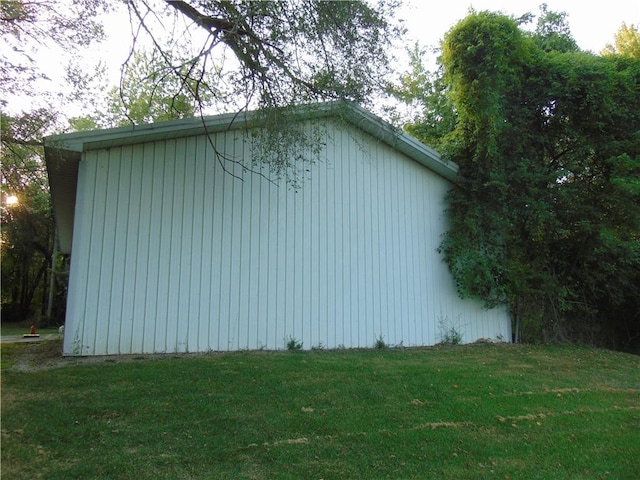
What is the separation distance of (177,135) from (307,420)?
5.16 meters

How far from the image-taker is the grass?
3395 mm

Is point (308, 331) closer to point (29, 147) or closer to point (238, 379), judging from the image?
point (238, 379)

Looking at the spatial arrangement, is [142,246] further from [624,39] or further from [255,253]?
[624,39]

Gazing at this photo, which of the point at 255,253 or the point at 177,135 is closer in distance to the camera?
the point at 177,135

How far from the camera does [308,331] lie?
8.08 m

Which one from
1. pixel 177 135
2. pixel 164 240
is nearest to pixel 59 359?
pixel 164 240

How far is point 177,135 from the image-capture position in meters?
7.33

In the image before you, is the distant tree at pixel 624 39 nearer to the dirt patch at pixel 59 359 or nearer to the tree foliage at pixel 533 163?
the tree foliage at pixel 533 163

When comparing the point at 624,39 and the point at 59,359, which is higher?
the point at 624,39

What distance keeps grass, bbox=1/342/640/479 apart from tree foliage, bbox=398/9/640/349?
3.37 meters

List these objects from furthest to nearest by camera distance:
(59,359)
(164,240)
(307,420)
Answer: (164,240), (59,359), (307,420)

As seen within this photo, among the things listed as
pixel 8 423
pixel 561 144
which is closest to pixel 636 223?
pixel 561 144

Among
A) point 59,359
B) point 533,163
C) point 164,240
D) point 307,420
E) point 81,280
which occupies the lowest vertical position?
point 307,420

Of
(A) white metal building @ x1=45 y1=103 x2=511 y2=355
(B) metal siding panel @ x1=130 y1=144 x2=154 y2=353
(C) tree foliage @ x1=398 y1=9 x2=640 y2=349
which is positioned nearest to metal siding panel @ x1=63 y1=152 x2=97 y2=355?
(A) white metal building @ x1=45 y1=103 x2=511 y2=355
